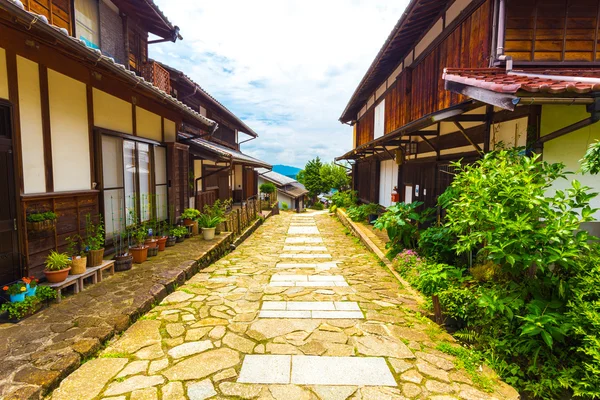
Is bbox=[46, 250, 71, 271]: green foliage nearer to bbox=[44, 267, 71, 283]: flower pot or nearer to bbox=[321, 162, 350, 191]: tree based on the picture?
bbox=[44, 267, 71, 283]: flower pot

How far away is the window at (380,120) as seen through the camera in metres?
12.8

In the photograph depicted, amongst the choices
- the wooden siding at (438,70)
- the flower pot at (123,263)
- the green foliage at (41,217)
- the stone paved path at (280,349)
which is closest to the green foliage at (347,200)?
the wooden siding at (438,70)

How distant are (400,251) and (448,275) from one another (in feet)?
8.71

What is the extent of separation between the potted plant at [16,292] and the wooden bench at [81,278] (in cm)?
43

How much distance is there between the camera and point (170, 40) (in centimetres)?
1105

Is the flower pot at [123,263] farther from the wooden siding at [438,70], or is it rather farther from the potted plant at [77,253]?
the wooden siding at [438,70]

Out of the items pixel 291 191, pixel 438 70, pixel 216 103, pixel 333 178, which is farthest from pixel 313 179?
pixel 438 70

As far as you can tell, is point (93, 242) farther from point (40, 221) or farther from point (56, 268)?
point (40, 221)

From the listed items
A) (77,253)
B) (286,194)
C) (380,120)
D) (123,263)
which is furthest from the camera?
(286,194)

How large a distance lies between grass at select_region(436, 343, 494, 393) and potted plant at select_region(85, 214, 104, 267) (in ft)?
19.7

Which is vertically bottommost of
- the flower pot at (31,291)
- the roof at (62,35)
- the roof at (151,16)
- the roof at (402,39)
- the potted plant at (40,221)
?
the flower pot at (31,291)

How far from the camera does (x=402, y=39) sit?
9.12 metres

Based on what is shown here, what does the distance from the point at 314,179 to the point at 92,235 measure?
42.5 metres

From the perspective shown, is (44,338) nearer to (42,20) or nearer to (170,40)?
(42,20)
